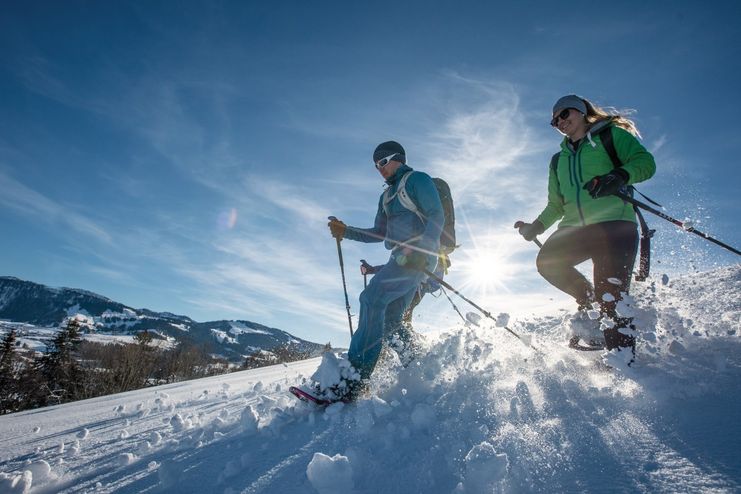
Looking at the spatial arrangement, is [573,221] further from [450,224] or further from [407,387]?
[407,387]

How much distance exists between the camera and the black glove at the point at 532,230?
12.8ft

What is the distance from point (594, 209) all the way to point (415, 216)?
1.54 meters

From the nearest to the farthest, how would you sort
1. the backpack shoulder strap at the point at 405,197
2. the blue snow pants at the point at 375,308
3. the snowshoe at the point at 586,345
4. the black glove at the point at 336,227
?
1. the snowshoe at the point at 586,345
2. the blue snow pants at the point at 375,308
3. the backpack shoulder strap at the point at 405,197
4. the black glove at the point at 336,227

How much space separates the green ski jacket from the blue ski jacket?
3.83ft


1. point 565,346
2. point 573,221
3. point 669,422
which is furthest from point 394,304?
point 669,422

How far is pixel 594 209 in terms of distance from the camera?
3119 millimetres

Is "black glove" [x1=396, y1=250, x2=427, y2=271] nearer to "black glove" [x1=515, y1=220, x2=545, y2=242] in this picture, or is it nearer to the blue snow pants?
the blue snow pants

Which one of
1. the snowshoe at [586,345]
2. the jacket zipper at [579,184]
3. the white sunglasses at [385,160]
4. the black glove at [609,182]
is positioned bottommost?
the snowshoe at [586,345]

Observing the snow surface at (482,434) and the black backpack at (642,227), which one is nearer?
the snow surface at (482,434)

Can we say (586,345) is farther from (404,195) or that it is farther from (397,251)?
(404,195)

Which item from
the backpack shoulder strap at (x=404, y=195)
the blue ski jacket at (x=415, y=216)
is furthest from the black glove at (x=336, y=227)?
the backpack shoulder strap at (x=404, y=195)

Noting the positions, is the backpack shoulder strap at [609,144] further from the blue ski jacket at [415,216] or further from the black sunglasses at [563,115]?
the blue ski jacket at [415,216]

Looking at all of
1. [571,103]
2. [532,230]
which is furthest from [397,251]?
[571,103]

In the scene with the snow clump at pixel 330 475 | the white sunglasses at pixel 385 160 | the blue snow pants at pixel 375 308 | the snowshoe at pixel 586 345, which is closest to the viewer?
the snow clump at pixel 330 475
